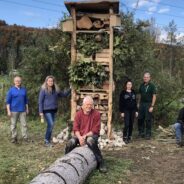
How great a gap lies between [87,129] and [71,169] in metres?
1.45

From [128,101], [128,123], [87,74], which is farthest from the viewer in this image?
[128,123]

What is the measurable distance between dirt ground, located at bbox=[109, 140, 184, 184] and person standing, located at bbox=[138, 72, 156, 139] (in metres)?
0.65

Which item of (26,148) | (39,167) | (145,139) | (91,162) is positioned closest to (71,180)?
(91,162)

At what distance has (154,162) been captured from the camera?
31.6 ft

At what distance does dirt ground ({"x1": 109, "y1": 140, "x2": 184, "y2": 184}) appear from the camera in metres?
8.32

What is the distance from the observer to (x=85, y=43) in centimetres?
1160

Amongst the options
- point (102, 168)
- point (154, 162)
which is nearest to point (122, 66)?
point (154, 162)

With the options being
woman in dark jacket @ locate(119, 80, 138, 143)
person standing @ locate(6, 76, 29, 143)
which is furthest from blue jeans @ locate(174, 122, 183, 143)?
person standing @ locate(6, 76, 29, 143)

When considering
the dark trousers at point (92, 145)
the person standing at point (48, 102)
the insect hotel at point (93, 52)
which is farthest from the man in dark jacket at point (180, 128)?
the dark trousers at point (92, 145)

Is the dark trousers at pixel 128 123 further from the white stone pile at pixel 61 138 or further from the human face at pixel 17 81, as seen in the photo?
the human face at pixel 17 81

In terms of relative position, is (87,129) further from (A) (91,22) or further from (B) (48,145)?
(A) (91,22)

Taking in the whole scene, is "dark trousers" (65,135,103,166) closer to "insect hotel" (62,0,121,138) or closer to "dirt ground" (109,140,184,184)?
"dirt ground" (109,140,184,184)

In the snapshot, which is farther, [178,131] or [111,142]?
[178,131]

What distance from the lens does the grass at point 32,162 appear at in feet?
26.5
